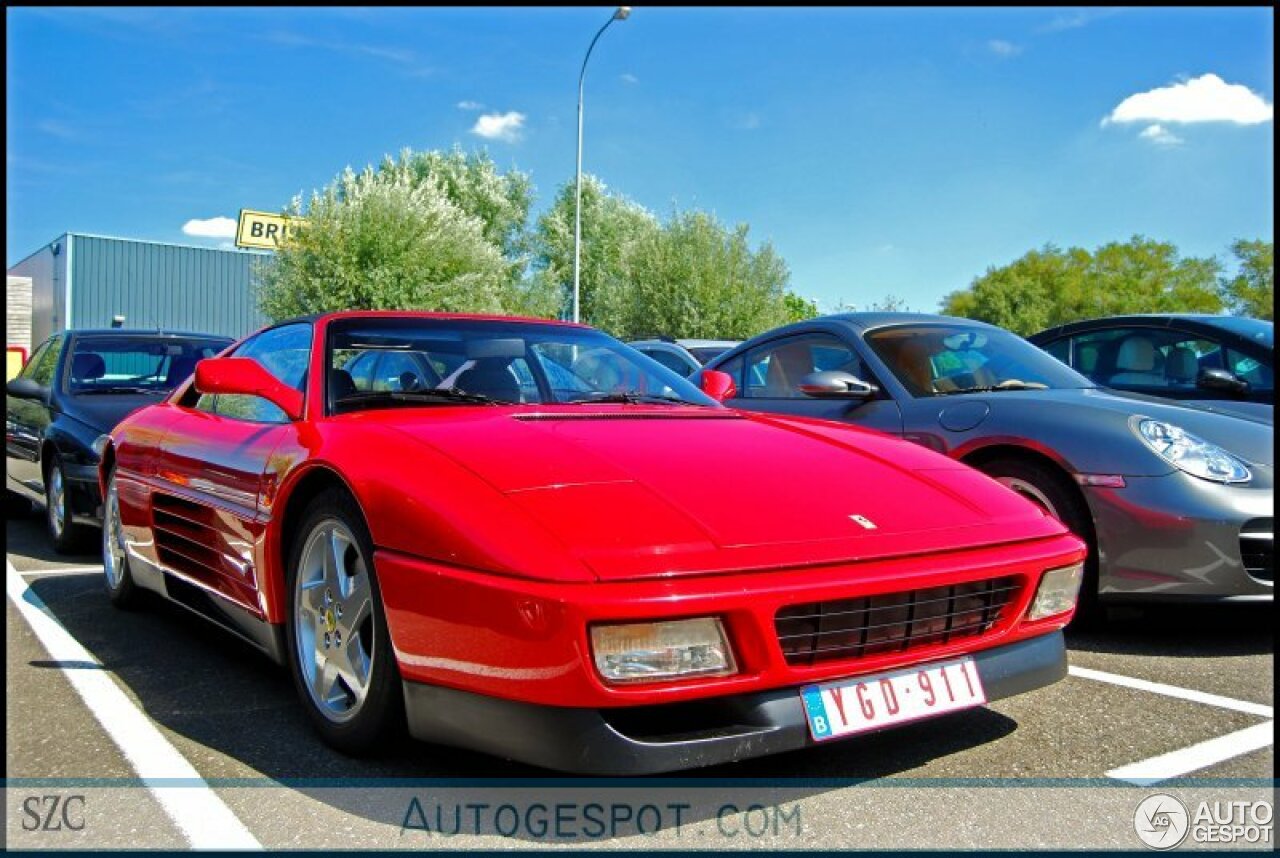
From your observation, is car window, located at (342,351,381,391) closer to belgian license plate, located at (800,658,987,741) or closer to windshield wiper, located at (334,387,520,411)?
windshield wiper, located at (334,387,520,411)

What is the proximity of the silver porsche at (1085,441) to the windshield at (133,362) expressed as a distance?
4.05 meters

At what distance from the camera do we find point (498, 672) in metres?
2.21

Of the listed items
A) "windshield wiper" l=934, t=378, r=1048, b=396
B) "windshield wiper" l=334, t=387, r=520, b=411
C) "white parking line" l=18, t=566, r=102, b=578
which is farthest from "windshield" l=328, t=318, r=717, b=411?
"white parking line" l=18, t=566, r=102, b=578

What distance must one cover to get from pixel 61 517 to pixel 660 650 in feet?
17.5

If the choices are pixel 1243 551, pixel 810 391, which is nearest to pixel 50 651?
pixel 810 391

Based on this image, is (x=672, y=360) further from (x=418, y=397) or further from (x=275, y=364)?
(x=418, y=397)

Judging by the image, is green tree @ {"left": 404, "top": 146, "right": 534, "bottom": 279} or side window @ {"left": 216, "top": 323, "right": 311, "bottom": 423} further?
green tree @ {"left": 404, "top": 146, "right": 534, "bottom": 279}

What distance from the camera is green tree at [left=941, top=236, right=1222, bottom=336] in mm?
58219

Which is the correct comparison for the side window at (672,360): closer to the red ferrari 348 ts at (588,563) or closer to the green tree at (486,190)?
the red ferrari 348 ts at (588,563)

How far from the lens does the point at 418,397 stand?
3.26 m

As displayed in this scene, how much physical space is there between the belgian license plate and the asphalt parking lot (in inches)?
8.3

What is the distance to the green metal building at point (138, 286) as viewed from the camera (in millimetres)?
38281

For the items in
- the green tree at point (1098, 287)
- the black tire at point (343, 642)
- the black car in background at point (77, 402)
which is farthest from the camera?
the green tree at point (1098, 287)

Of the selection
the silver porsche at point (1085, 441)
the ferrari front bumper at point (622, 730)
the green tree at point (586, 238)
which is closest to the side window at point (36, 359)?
the silver porsche at point (1085, 441)
